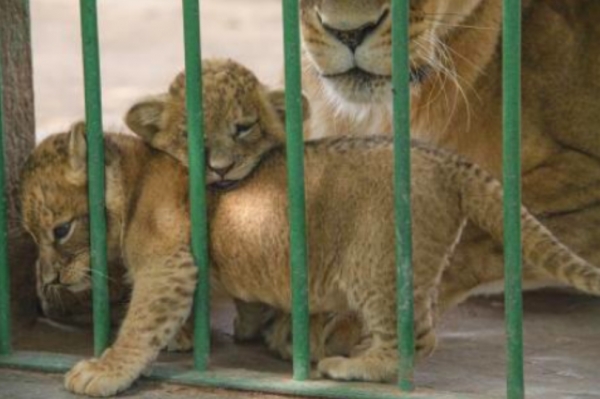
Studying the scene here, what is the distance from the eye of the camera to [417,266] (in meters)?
3.47

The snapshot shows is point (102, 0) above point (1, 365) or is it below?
above

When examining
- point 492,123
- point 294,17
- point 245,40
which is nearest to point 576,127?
point 492,123

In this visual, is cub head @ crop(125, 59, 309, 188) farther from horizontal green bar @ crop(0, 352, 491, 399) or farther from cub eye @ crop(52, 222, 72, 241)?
horizontal green bar @ crop(0, 352, 491, 399)

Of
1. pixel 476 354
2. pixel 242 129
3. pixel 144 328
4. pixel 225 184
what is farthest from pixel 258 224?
pixel 476 354

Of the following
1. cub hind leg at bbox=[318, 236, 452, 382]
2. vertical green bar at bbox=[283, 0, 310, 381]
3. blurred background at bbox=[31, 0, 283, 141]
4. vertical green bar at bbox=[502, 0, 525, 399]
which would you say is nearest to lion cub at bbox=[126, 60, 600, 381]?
cub hind leg at bbox=[318, 236, 452, 382]

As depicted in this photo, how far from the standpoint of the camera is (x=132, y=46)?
10086 millimetres

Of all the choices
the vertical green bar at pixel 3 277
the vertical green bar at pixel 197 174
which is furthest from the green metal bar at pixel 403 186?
the vertical green bar at pixel 3 277

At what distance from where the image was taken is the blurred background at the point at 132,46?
8531 millimetres

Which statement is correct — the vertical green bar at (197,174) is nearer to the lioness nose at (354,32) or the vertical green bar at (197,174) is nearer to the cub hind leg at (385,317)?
the cub hind leg at (385,317)

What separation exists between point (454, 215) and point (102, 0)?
8.67 m

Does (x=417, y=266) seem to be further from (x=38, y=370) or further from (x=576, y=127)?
(x=576, y=127)

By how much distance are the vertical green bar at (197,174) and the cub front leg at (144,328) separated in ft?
0.10

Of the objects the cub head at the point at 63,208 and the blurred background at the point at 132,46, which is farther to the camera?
the blurred background at the point at 132,46

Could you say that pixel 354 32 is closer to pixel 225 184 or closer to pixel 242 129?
pixel 242 129
